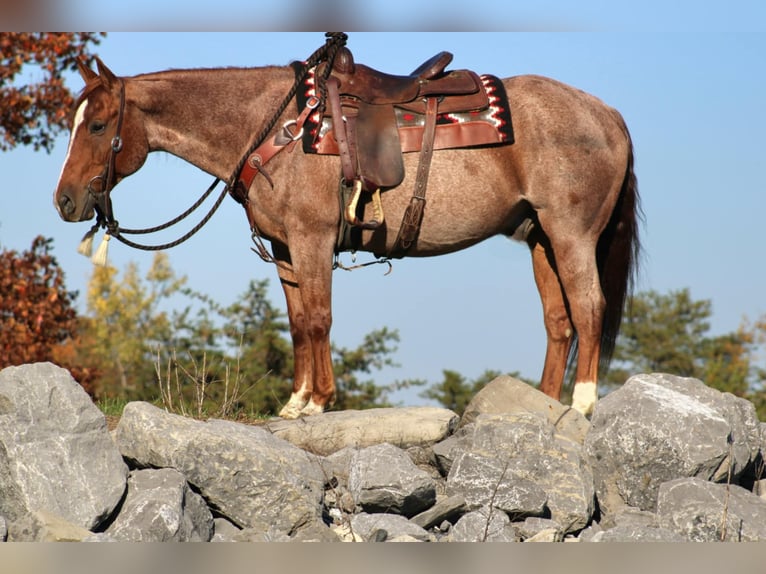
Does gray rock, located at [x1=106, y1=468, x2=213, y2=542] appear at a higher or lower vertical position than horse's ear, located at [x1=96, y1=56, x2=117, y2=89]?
lower

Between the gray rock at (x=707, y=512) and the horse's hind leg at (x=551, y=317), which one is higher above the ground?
the horse's hind leg at (x=551, y=317)

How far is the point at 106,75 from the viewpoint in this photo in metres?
6.76

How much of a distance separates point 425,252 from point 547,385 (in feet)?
4.57

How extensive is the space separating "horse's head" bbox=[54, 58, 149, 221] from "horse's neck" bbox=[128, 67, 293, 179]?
156 millimetres

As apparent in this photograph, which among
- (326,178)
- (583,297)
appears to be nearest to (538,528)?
(583,297)

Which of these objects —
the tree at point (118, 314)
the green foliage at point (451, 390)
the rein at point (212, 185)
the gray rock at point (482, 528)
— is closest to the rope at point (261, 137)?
the rein at point (212, 185)

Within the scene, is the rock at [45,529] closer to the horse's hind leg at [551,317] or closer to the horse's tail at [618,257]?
the horse's hind leg at [551,317]

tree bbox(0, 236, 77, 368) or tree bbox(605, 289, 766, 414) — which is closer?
tree bbox(0, 236, 77, 368)

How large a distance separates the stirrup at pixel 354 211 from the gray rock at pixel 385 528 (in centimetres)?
225

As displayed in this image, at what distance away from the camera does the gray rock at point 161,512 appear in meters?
4.67

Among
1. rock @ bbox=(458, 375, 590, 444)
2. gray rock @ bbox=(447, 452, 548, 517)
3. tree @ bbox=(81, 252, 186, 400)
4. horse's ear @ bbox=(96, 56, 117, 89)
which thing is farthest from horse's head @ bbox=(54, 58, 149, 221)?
tree @ bbox=(81, 252, 186, 400)

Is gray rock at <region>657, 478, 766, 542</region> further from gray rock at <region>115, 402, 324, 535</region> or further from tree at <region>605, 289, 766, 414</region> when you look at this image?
tree at <region>605, 289, 766, 414</region>

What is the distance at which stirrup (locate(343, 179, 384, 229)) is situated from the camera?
21.6 feet

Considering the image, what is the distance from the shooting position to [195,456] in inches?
199
